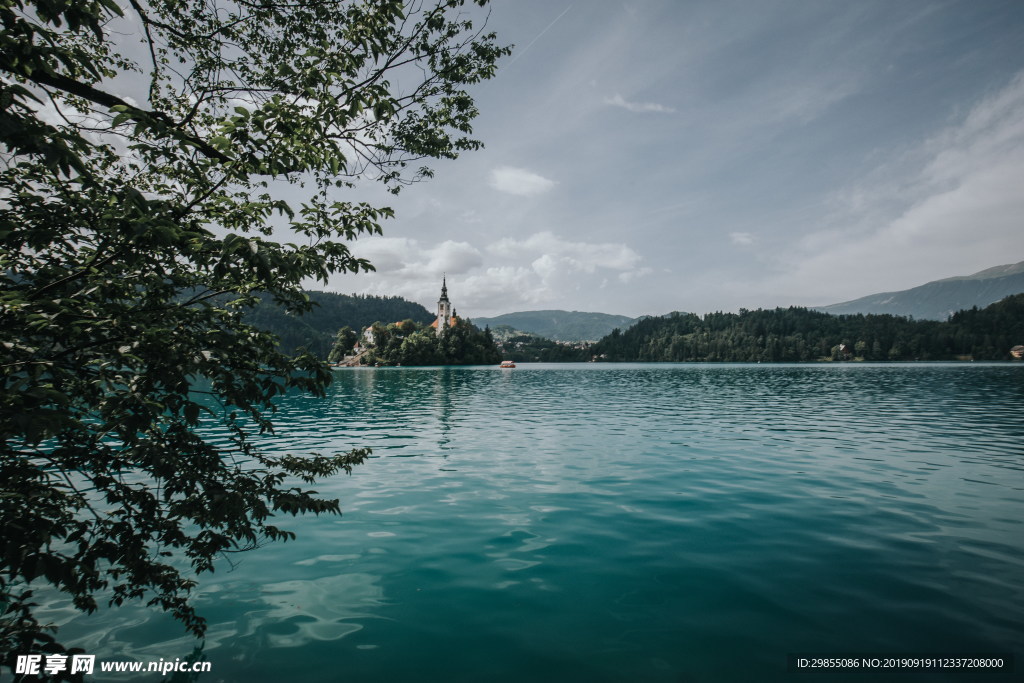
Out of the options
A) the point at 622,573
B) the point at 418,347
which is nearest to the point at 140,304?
the point at 622,573

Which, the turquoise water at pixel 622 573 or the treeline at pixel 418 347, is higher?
the treeline at pixel 418 347

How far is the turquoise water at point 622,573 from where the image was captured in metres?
6.84

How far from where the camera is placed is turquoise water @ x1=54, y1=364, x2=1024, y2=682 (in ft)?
22.5

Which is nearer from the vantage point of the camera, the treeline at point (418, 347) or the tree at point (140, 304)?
the tree at point (140, 304)

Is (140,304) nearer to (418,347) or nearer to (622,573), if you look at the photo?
(622,573)

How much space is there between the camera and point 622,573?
936cm

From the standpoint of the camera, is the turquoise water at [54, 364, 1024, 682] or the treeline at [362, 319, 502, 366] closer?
the turquoise water at [54, 364, 1024, 682]

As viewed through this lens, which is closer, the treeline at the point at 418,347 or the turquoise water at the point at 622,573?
the turquoise water at the point at 622,573

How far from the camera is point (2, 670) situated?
20.4ft

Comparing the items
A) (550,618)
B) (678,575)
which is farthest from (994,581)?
(550,618)

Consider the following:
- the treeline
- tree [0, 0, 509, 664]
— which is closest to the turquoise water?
tree [0, 0, 509, 664]

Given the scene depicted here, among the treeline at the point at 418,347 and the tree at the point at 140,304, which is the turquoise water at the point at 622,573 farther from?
the treeline at the point at 418,347

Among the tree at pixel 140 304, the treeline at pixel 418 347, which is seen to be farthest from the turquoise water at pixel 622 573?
the treeline at pixel 418 347

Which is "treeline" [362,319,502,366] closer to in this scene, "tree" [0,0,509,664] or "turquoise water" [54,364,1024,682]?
"turquoise water" [54,364,1024,682]
